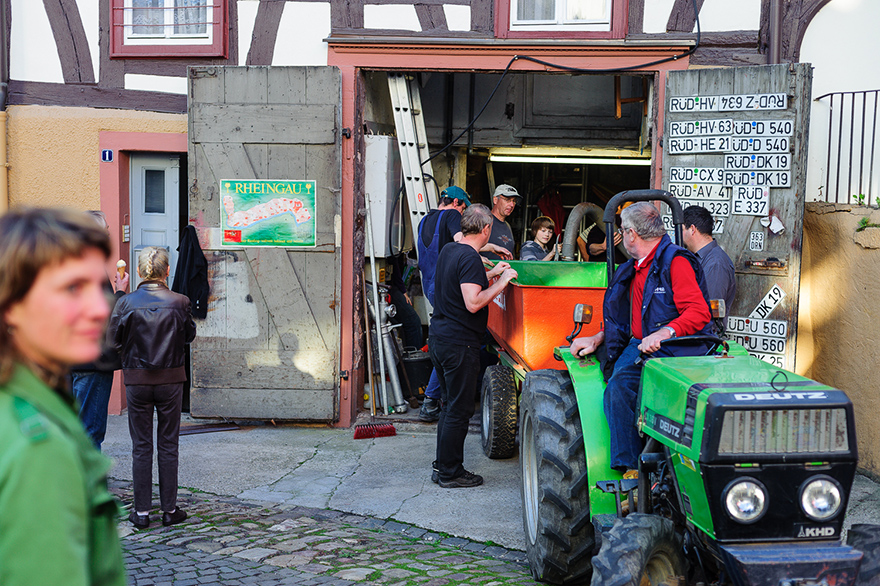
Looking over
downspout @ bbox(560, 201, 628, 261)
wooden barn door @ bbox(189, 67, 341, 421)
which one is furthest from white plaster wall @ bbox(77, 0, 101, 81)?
downspout @ bbox(560, 201, 628, 261)

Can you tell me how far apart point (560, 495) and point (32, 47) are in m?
7.21

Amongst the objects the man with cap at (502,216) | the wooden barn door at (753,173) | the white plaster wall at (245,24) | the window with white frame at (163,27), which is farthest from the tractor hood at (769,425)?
the window with white frame at (163,27)

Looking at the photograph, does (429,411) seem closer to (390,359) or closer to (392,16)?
(390,359)

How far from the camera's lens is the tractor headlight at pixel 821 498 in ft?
10.3

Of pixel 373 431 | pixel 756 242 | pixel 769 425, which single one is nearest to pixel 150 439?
pixel 373 431

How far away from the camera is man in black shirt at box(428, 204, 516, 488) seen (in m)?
5.91

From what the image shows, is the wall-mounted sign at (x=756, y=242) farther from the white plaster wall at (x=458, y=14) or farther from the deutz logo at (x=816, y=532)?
the deutz logo at (x=816, y=532)

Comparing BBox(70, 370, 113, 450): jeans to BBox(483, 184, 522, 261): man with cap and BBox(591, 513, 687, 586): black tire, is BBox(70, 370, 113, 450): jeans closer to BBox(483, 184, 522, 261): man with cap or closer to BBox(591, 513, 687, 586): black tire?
BBox(591, 513, 687, 586): black tire

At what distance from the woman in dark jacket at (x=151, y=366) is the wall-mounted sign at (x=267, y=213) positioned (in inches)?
98.8

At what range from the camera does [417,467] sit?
6699 mm

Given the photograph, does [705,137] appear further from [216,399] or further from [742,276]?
[216,399]

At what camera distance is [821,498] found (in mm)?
3162

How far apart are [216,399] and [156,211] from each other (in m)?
2.19

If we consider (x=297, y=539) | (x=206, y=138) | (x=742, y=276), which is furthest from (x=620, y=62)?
(x=297, y=539)
